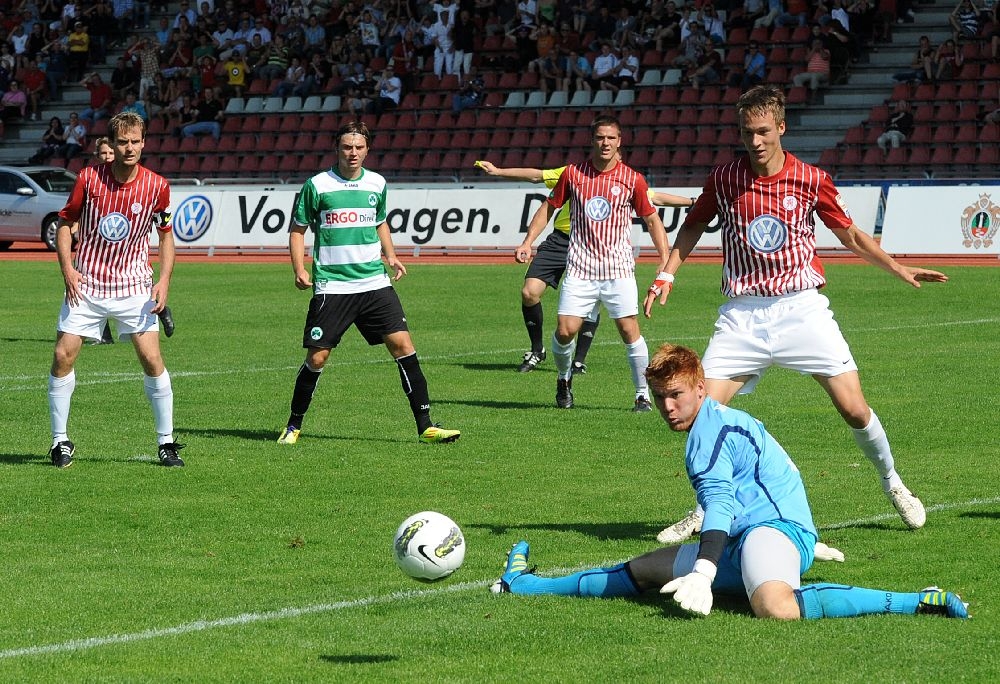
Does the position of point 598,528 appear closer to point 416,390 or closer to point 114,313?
point 416,390

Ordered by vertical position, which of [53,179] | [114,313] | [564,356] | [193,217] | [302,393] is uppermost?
[114,313]

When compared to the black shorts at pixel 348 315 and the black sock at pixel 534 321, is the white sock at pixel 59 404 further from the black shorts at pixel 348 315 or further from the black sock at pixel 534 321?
the black sock at pixel 534 321

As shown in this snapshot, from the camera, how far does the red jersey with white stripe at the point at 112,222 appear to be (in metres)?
9.88

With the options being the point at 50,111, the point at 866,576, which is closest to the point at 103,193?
the point at 866,576

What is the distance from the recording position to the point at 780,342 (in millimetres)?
7824

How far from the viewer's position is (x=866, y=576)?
6.89 m

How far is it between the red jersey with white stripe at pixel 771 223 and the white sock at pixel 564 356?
473 centimetres

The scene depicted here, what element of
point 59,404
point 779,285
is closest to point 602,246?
point 59,404

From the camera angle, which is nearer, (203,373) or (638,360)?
(638,360)

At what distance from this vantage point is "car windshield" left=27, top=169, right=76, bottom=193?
107 feet

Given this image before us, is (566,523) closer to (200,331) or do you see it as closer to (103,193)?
(103,193)

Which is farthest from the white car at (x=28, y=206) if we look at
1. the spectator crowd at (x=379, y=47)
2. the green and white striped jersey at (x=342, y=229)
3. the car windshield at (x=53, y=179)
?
the green and white striped jersey at (x=342, y=229)

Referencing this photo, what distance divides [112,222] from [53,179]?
24493 millimetres

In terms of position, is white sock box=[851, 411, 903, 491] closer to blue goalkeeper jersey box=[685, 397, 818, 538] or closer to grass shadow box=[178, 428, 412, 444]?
blue goalkeeper jersey box=[685, 397, 818, 538]
